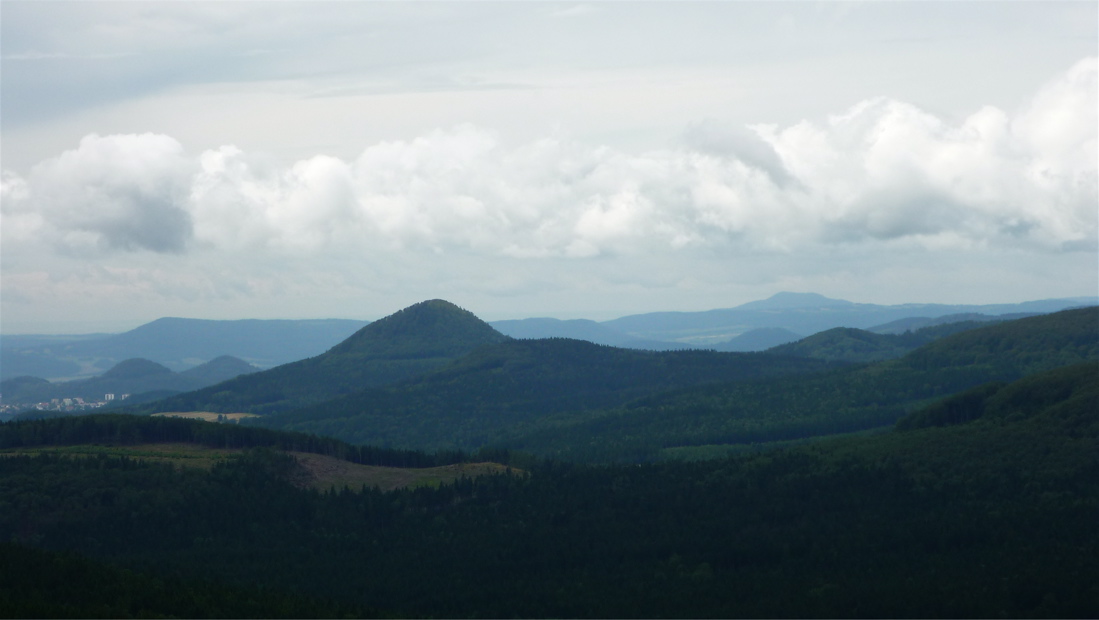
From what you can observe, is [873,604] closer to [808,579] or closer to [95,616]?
[808,579]

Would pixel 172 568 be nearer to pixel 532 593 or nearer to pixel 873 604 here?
pixel 532 593

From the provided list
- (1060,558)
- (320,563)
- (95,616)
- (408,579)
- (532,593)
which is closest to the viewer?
(95,616)

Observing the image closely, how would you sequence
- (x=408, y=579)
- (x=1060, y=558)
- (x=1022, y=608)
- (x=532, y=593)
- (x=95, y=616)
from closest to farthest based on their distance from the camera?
(x=95, y=616) < (x=1022, y=608) < (x=1060, y=558) < (x=532, y=593) < (x=408, y=579)

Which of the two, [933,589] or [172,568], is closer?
[933,589]

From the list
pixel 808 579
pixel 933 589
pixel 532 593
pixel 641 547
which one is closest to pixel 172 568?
pixel 532 593

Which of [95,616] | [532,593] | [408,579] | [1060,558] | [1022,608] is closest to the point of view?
[95,616]

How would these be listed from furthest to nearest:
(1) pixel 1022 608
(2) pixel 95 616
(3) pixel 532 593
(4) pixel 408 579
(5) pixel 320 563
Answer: (5) pixel 320 563
(4) pixel 408 579
(3) pixel 532 593
(1) pixel 1022 608
(2) pixel 95 616

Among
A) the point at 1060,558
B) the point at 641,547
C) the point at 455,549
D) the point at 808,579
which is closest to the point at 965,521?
the point at 1060,558

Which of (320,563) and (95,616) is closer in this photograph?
(95,616)
